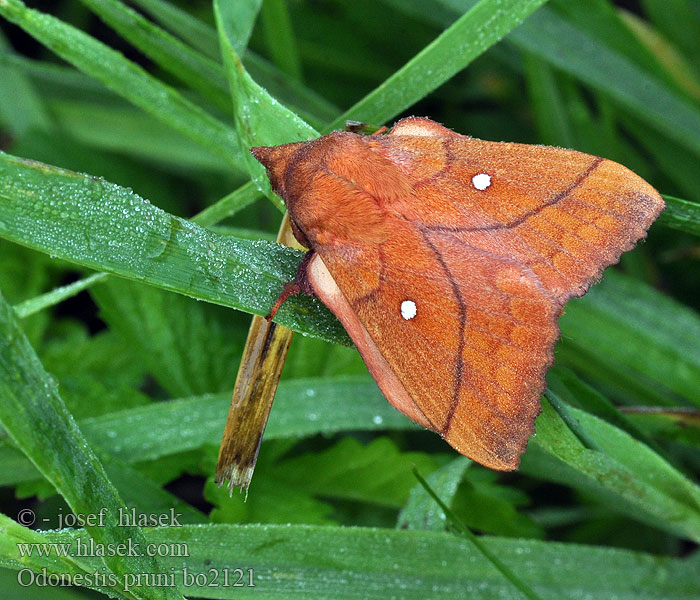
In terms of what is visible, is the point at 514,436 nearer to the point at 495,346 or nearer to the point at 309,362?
the point at 495,346

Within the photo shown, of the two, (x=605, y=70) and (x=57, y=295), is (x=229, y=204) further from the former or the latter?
(x=605, y=70)

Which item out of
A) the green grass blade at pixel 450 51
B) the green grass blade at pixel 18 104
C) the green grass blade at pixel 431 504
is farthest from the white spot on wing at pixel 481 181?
the green grass blade at pixel 18 104

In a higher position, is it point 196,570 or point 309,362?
point 309,362

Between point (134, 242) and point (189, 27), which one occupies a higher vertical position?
point (189, 27)

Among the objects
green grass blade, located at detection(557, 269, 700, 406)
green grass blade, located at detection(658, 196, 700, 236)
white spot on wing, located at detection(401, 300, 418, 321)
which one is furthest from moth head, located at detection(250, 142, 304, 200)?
green grass blade, located at detection(557, 269, 700, 406)

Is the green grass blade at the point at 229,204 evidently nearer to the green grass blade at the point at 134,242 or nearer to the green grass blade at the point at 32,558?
the green grass blade at the point at 134,242

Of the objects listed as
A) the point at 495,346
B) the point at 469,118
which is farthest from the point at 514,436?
the point at 469,118

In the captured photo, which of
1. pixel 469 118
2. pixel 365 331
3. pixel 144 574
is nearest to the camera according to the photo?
pixel 144 574

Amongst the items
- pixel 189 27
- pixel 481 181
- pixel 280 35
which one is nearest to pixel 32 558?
pixel 481 181
